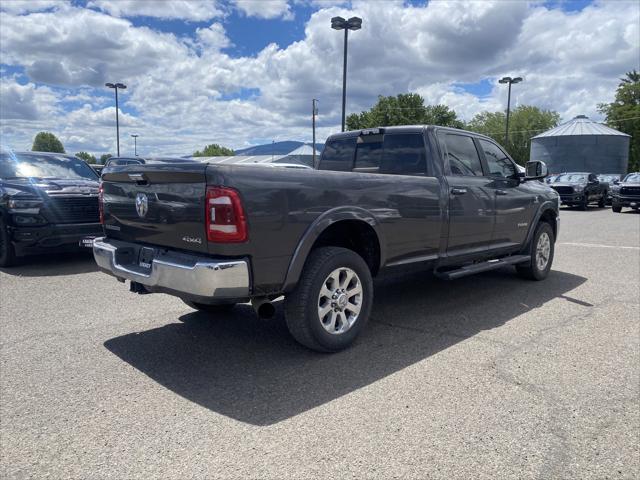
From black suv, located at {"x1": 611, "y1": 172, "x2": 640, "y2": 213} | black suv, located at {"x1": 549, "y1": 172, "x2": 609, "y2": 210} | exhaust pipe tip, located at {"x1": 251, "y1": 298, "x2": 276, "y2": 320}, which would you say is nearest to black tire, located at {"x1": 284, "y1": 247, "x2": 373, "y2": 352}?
exhaust pipe tip, located at {"x1": 251, "y1": 298, "x2": 276, "y2": 320}

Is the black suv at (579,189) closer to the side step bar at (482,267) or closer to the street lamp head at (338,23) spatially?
the street lamp head at (338,23)

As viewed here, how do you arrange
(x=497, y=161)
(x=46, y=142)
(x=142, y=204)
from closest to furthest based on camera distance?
(x=142, y=204) → (x=497, y=161) → (x=46, y=142)

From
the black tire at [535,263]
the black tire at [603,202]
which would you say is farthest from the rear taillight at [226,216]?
the black tire at [603,202]

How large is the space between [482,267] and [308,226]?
8.45ft

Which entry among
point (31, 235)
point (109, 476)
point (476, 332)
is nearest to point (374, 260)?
point (476, 332)

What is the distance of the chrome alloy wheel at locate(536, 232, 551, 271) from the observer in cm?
697

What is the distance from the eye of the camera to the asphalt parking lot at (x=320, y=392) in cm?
265

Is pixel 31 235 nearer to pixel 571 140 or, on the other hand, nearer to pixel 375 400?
pixel 375 400

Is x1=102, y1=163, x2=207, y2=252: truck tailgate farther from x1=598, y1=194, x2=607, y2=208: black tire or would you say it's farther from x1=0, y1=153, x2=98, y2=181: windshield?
x1=598, y1=194, x2=607, y2=208: black tire

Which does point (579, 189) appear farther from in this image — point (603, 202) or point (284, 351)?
point (284, 351)

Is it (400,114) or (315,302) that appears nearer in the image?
(315,302)

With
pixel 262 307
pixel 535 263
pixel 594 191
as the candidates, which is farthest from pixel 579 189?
pixel 262 307

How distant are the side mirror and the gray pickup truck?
2.61 feet

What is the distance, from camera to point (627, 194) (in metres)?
20.9
